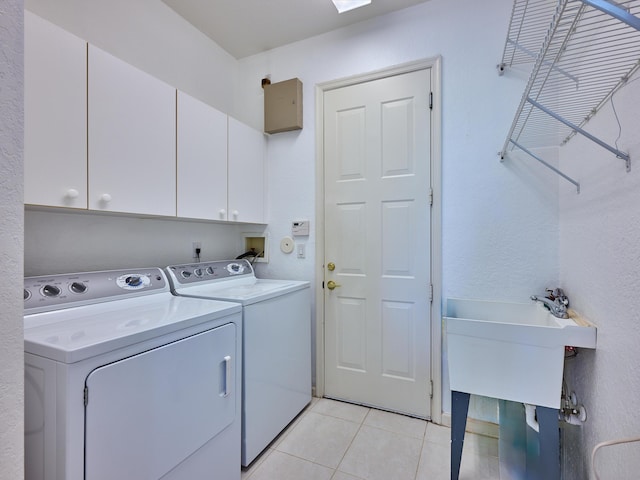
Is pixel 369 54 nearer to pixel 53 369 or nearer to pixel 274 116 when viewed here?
pixel 274 116

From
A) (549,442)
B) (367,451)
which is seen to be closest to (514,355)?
(549,442)

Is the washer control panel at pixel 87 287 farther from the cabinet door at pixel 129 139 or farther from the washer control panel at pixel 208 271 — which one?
the cabinet door at pixel 129 139

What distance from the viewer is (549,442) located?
1.22 metres

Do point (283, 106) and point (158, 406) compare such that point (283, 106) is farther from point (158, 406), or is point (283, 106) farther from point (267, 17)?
point (158, 406)

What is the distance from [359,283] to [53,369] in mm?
1729

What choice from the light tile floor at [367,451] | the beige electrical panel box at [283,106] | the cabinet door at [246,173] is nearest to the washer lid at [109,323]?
the cabinet door at [246,173]

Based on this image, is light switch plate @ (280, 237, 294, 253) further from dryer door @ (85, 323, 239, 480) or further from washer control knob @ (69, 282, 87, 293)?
washer control knob @ (69, 282, 87, 293)

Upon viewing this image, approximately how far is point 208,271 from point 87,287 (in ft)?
2.42

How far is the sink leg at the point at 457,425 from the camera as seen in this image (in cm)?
141

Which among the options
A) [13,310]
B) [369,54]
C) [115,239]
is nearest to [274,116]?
[369,54]

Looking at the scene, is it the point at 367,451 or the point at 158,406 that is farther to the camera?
the point at 367,451

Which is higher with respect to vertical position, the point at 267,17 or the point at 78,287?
the point at 267,17

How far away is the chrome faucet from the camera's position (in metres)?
1.40

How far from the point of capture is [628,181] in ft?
3.18
